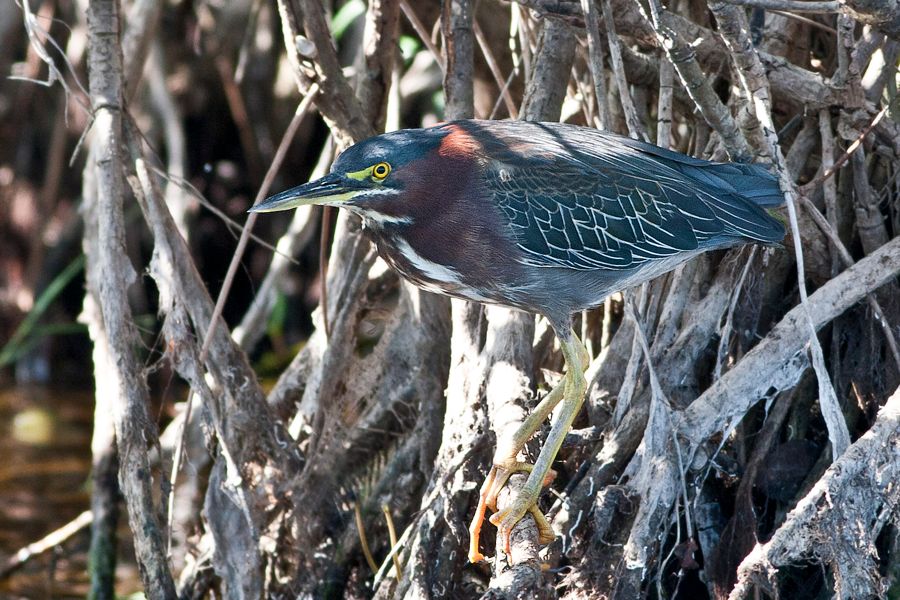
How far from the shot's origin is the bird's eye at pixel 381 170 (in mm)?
3076

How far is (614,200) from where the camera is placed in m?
3.28

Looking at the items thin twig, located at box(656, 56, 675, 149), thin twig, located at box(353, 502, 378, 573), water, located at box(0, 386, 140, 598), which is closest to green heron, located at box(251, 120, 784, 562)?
thin twig, located at box(656, 56, 675, 149)

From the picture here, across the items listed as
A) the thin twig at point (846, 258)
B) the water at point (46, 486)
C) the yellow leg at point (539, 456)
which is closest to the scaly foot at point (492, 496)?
the yellow leg at point (539, 456)

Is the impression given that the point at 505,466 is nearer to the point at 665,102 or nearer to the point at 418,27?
the point at 665,102

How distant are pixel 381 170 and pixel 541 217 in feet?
1.66

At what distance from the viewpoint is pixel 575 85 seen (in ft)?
13.6

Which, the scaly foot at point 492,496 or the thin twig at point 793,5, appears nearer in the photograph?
the thin twig at point 793,5

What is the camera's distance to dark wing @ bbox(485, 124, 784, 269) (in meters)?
3.20

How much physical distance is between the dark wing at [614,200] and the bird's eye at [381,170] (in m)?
0.31

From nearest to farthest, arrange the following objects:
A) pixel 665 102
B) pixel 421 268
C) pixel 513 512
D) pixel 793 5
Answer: pixel 793 5, pixel 513 512, pixel 421 268, pixel 665 102

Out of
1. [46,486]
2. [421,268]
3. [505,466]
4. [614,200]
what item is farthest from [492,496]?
[46,486]

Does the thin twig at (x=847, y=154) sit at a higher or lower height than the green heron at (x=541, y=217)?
higher

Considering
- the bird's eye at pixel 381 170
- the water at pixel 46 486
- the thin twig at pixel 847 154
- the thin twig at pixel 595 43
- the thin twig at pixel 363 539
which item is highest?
the thin twig at pixel 595 43

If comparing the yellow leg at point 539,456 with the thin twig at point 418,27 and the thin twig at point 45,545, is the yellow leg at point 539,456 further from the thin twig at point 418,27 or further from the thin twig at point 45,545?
the thin twig at point 45,545
